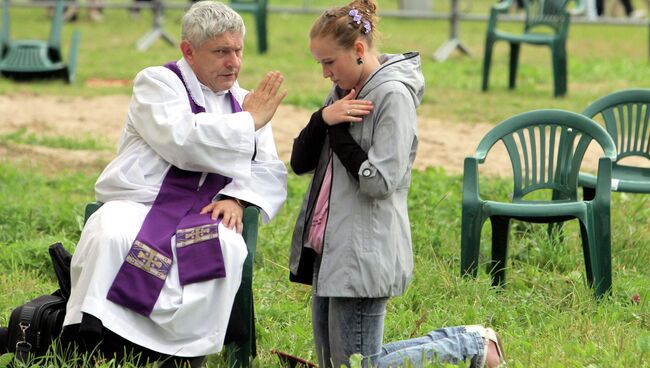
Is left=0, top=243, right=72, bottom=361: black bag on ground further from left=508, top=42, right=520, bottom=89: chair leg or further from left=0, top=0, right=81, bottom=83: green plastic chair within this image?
left=508, top=42, right=520, bottom=89: chair leg

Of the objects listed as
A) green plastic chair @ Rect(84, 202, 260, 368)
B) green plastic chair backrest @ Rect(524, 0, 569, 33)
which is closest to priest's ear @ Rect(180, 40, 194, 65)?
Result: green plastic chair @ Rect(84, 202, 260, 368)

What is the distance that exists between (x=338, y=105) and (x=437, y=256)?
233 cm

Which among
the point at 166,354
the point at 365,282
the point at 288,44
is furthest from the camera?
→ the point at 288,44

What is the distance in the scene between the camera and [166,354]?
4.57 metres

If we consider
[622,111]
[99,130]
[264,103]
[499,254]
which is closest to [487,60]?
[99,130]

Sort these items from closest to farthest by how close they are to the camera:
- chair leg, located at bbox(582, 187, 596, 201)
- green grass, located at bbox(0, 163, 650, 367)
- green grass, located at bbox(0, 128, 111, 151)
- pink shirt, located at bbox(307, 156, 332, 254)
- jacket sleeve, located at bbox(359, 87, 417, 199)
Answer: jacket sleeve, located at bbox(359, 87, 417, 199) → pink shirt, located at bbox(307, 156, 332, 254) → green grass, located at bbox(0, 163, 650, 367) → chair leg, located at bbox(582, 187, 596, 201) → green grass, located at bbox(0, 128, 111, 151)

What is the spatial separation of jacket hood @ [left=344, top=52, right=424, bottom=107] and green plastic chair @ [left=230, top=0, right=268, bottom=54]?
10.8 metres

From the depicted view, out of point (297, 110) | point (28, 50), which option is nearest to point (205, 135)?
point (297, 110)

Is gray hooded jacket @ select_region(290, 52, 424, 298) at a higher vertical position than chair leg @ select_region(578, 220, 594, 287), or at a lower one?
higher

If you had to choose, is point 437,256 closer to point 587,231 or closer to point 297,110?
point 587,231

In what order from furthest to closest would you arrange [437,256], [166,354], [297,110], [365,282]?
[297,110], [437,256], [166,354], [365,282]

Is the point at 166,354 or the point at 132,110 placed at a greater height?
the point at 132,110

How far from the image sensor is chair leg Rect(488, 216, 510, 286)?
593 centimetres

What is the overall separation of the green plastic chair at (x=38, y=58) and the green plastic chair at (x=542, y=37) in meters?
4.41
